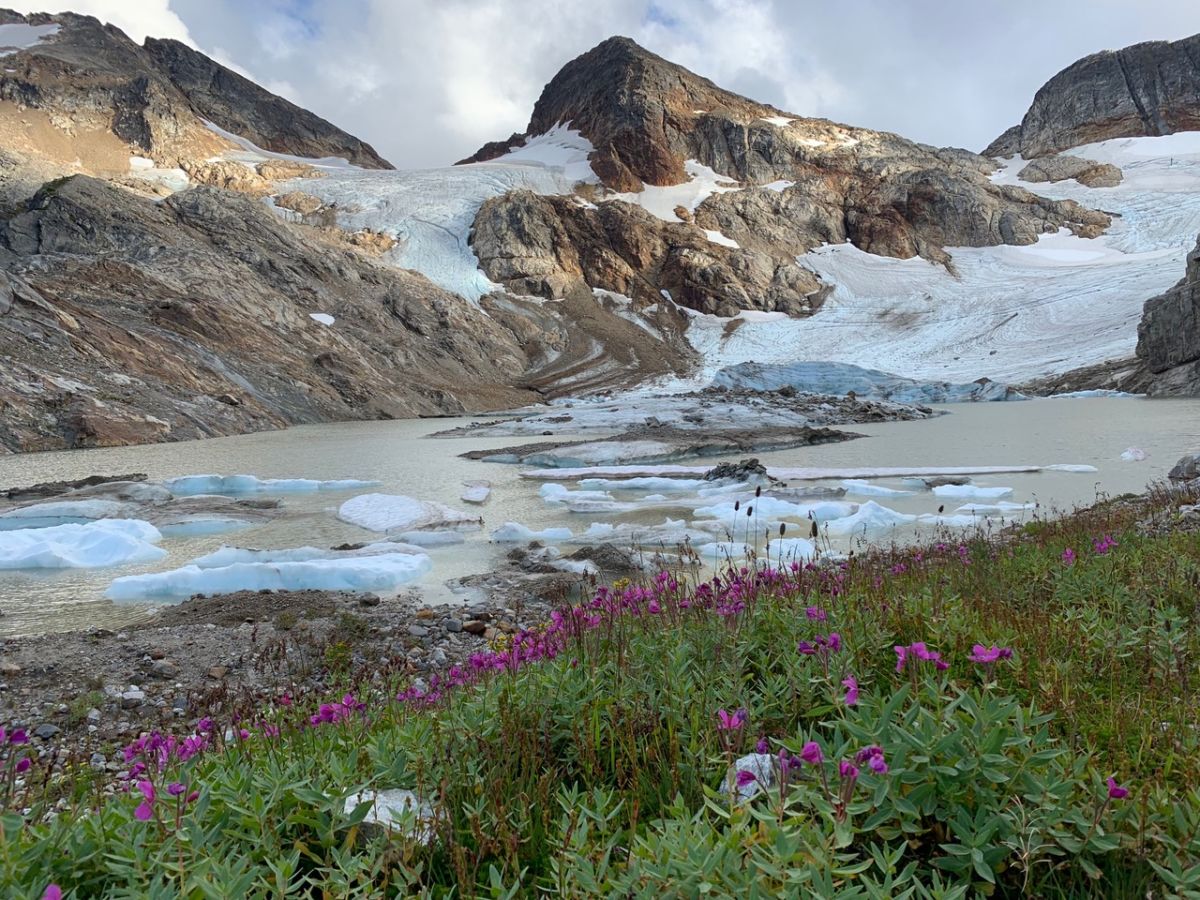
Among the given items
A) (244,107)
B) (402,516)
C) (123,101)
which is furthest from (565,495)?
(244,107)

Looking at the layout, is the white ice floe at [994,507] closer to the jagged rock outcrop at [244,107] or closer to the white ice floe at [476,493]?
the white ice floe at [476,493]

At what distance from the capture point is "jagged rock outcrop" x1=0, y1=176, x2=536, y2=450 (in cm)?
3134

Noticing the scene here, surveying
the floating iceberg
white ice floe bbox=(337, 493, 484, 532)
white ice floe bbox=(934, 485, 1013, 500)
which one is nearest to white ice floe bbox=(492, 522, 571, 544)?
white ice floe bbox=(337, 493, 484, 532)

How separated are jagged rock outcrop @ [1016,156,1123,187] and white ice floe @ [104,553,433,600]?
5219 inches

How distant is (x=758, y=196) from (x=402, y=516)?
10570 centimetres

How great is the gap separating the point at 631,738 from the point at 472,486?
1579 centimetres

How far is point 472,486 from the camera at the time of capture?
17.7 meters

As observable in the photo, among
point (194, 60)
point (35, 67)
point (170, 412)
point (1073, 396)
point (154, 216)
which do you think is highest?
point (194, 60)

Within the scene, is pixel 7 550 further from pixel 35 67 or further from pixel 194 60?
pixel 194 60

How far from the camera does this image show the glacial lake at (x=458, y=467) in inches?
358

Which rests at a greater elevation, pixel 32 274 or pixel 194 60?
pixel 194 60

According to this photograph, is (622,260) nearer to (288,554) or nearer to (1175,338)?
(1175,338)

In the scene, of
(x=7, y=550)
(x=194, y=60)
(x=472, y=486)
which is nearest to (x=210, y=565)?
(x=7, y=550)

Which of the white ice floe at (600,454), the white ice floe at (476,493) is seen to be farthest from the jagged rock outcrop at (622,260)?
the white ice floe at (476,493)
